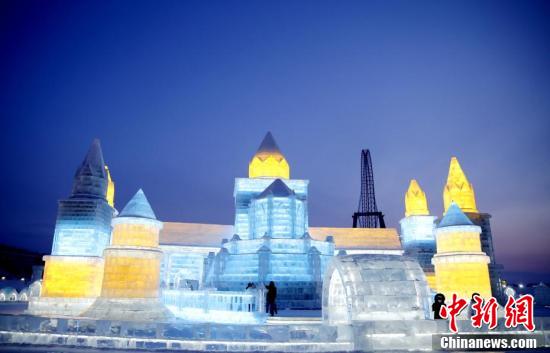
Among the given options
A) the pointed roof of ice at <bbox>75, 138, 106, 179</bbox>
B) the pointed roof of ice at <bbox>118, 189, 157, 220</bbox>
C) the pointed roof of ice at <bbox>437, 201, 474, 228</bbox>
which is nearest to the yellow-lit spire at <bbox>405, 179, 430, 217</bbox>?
the pointed roof of ice at <bbox>437, 201, 474, 228</bbox>

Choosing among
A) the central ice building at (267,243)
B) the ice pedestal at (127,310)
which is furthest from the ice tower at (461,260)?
the ice pedestal at (127,310)

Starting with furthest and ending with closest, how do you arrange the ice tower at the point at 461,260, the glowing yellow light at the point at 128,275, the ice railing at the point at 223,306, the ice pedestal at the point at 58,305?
Result: 1. the ice pedestal at the point at 58,305
2. the ice tower at the point at 461,260
3. the glowing yellow light at the point at 128,275
4. the ice railing at the point at 223,306

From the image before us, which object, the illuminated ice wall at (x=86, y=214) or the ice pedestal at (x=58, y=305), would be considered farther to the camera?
the illuminated ice wall at (x=86, y=214)

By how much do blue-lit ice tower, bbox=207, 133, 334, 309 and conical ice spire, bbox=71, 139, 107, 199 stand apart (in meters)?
11.5

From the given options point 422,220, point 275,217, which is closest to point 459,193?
point 422,220

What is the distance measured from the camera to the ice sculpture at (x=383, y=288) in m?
8.91

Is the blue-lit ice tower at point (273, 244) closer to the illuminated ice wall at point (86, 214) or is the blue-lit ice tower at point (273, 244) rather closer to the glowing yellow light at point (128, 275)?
the glowing yellow light at point (128, 275)

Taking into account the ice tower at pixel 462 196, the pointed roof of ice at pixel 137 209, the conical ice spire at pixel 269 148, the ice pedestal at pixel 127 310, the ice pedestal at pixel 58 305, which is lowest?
the ice pedestal at pixel 58 305

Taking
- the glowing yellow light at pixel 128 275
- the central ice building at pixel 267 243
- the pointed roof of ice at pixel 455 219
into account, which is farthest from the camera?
the central ice building at pixel 267 243

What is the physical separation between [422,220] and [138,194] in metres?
→ 30.5

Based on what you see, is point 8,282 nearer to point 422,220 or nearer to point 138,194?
point 138,194

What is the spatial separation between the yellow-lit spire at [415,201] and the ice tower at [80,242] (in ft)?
101

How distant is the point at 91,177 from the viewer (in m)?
31.4

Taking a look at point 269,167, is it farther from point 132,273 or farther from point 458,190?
point 132,273
